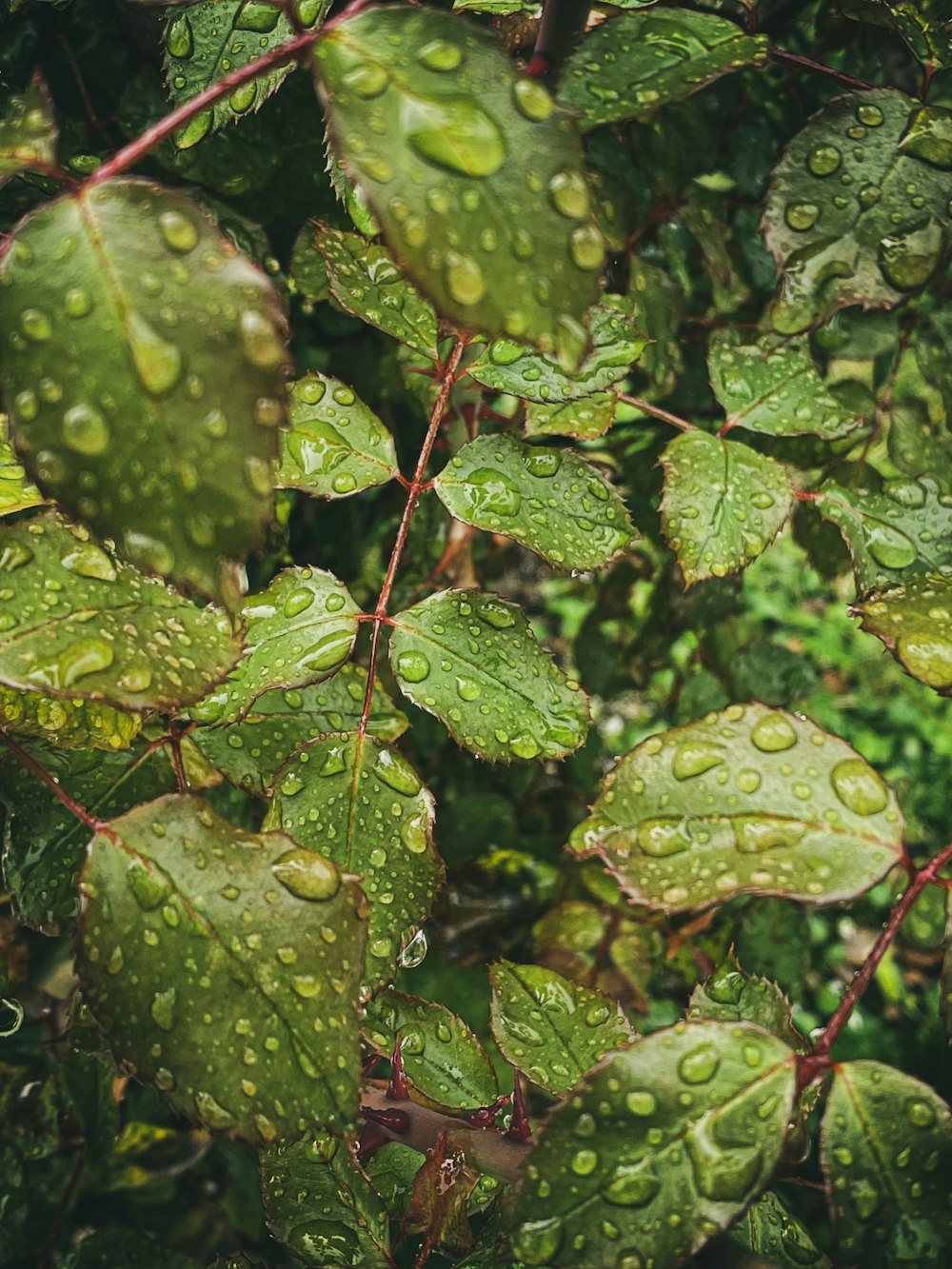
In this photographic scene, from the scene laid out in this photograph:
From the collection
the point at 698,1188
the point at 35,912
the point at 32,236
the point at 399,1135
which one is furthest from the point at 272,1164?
the point at 32,236

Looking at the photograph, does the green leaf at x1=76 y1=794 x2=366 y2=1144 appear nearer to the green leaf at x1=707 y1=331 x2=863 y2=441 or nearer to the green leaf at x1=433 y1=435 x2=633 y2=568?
the green leaf at x1=433 y1=435 x2=633 y2=568

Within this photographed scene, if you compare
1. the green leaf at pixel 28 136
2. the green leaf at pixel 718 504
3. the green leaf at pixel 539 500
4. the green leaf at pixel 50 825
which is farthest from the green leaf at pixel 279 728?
the green leaf at pixel 28 136

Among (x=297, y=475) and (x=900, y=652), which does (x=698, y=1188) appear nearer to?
(x=900, y=652)

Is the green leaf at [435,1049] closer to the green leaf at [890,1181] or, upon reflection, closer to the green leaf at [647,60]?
the green leaf at [890,1181]

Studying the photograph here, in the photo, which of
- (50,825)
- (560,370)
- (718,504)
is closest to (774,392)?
(718,504)

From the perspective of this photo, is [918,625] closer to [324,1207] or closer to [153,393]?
[153,393]

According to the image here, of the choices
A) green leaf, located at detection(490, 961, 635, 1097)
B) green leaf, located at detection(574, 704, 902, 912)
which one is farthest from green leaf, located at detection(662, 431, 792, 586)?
green leaf, located at detection(490, 961, 635, 1097)

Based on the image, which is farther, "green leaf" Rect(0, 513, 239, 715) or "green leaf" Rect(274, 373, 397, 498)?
"green leaf" Rect(274, 373, 397, 498)
